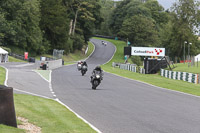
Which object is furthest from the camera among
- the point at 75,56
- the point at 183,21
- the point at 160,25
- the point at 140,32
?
the point at 160,25

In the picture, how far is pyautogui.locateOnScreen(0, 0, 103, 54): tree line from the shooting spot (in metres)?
80.4

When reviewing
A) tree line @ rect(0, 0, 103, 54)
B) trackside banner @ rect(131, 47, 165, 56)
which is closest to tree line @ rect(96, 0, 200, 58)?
trackside banner @ rect(131, 47, 165, 56)

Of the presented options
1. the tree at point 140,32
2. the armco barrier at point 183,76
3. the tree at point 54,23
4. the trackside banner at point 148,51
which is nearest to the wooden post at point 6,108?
the armco barrier at point 183,76

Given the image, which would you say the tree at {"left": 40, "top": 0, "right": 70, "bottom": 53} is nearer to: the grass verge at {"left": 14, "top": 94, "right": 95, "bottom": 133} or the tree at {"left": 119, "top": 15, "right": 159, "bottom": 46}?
the tree at {"left": 119, "top": 15, "right": 159, "bottom": 46}

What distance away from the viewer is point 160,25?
159 m

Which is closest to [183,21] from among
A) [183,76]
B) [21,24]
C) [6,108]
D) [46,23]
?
[46,23]

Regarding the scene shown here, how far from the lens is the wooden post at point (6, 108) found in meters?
8.92

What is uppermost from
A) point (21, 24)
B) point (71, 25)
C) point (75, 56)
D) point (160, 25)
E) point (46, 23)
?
point (160, 25)

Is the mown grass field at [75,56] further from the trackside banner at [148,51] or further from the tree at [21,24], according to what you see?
the trackside banner at [148,51]

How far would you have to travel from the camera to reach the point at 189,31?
92312 millimetres

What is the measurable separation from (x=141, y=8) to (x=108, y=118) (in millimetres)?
129857

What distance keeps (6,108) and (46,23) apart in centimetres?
9031

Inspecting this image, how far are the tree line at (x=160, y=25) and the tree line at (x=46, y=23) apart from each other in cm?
1167

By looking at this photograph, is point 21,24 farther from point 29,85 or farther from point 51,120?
point 51,120
